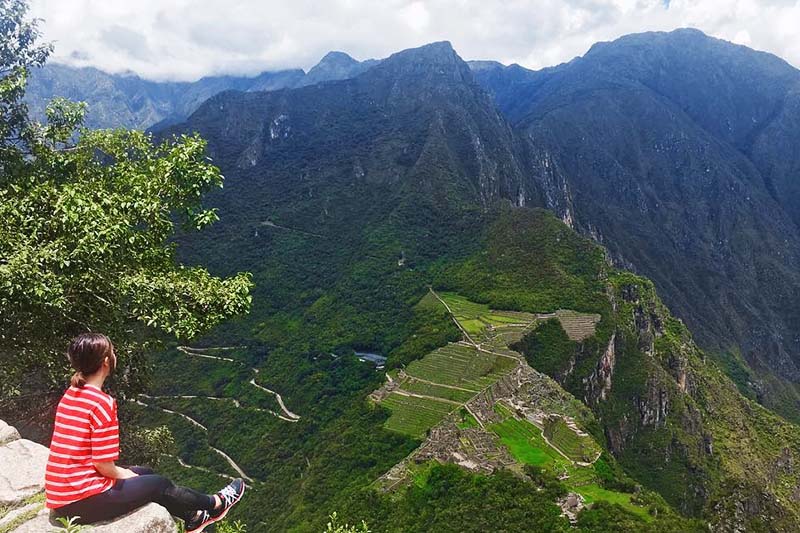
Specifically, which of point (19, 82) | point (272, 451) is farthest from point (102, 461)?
point (272, 451)

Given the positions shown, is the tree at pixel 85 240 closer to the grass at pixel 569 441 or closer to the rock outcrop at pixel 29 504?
the rock outcrop at pixel 29 504

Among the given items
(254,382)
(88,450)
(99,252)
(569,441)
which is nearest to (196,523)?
(88,450)

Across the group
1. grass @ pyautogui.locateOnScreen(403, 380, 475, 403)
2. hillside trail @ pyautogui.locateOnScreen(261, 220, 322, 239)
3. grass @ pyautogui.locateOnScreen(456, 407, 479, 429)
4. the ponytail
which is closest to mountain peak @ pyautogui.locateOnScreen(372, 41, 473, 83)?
hillside trail @ pyautogui.locateOnScreen(261, 220, 322, 239)

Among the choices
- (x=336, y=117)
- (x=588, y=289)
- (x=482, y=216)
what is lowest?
(x=588, y=289)

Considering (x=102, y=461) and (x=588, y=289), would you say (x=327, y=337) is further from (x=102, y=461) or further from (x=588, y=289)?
(x=102, y=461)

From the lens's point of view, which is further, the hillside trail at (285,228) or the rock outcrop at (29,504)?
the hillside trail at (285,228)

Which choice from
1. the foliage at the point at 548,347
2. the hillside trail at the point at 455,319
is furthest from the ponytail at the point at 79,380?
the foliage at the point at 548,347

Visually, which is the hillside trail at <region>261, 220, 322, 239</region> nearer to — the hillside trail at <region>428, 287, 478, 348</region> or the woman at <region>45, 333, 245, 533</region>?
the hillside trail at <region>428, 287, 478, 348</region>
